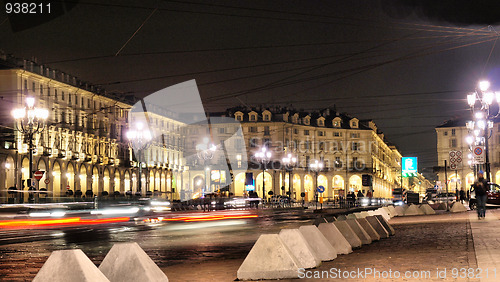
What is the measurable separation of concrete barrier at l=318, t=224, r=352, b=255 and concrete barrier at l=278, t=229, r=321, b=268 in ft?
6.73

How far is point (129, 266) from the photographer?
805 centimetres

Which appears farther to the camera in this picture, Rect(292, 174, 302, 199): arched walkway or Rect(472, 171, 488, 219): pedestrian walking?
Rect(292, 174, 302, 199): arched walkway

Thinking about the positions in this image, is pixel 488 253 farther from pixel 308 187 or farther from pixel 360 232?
pixel 308 187

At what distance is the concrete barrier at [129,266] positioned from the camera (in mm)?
7934

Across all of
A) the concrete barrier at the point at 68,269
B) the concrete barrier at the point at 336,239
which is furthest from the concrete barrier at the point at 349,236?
the concrete barrier at the point at 68,269

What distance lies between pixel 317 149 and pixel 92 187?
5788 centimetres

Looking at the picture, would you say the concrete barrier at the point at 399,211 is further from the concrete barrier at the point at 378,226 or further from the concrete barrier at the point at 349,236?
the concrete barrier at the point at 349,236

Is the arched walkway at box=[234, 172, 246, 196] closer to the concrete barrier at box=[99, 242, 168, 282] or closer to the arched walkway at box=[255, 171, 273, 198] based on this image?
the arched walkway at box=[255, 171, 273, 198]

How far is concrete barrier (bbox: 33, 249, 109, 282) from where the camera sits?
21.9 feet

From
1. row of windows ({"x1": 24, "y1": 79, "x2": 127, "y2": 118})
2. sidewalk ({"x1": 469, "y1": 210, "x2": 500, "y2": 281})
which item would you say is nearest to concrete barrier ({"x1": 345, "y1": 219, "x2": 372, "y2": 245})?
sidewalk ({"x1": 469, "y1": 210, "x2": 500, "y2": 281})

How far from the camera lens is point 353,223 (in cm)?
1465

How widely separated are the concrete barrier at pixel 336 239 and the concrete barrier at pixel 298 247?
205cm

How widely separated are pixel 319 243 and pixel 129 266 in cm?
425

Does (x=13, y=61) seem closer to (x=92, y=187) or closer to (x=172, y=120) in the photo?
(x=92, y=187)
